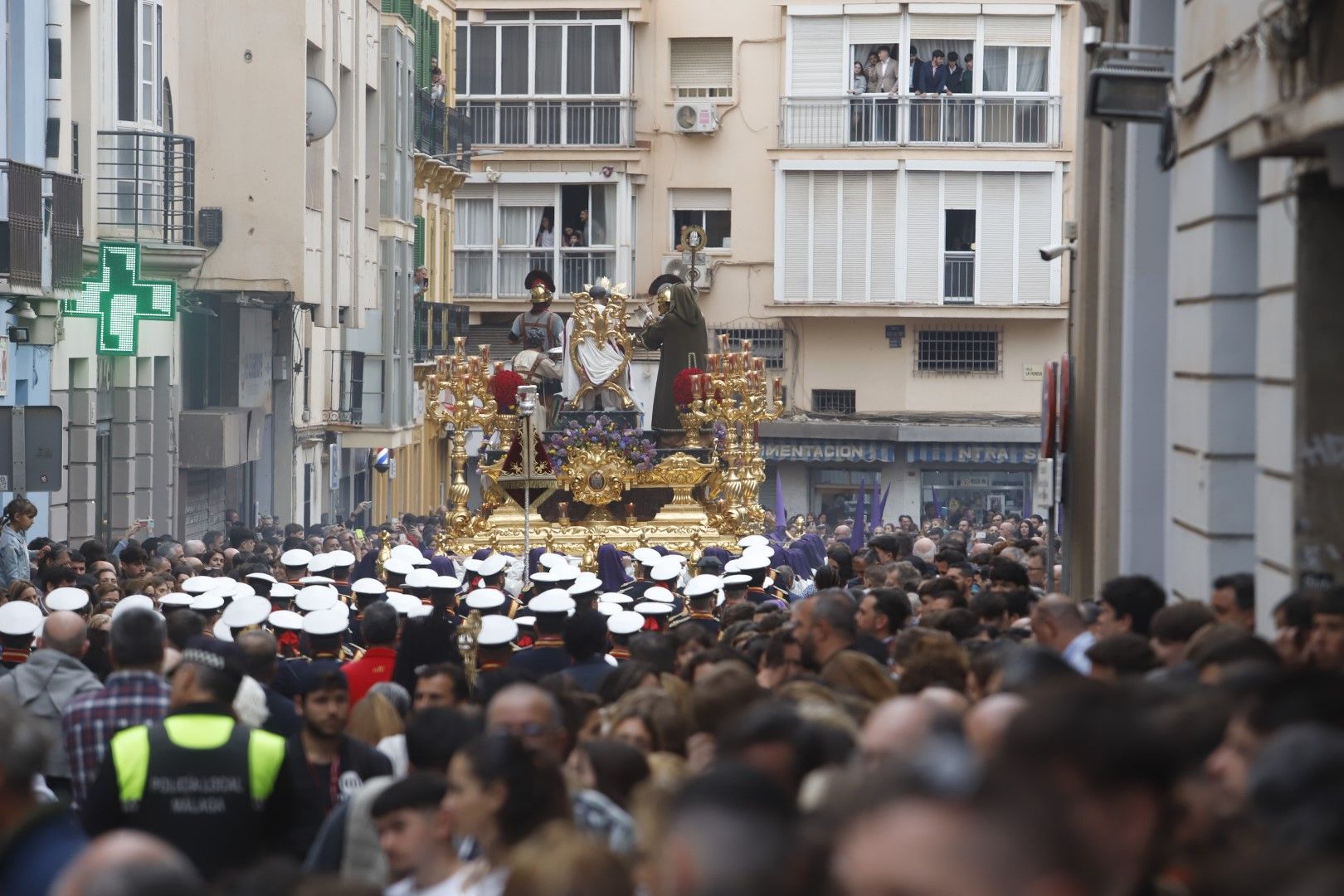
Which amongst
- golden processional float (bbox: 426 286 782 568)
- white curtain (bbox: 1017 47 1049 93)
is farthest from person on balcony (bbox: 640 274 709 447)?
white curtain (bbox: 1017 47 1049 93)

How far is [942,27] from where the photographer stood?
45.0m

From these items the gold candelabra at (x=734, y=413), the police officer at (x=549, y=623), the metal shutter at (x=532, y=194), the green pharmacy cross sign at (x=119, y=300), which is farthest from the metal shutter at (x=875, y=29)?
the police officer at (x=549, y=623)

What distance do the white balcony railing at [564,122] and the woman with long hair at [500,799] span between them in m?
40.9

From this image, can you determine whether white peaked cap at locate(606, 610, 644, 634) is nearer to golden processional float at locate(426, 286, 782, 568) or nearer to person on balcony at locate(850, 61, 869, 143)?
golden processional float at locate(426, 286, 782, 568)

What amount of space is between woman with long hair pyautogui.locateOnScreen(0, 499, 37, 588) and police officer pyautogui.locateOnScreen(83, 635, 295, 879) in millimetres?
10621

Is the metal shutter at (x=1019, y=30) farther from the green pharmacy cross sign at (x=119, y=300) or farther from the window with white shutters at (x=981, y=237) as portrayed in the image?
the green pharmacy cross sign at (x=119, y=300)

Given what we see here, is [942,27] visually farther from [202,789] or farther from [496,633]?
[202,789]

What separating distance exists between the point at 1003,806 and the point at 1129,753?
733mm

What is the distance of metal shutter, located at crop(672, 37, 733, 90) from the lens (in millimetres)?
46906

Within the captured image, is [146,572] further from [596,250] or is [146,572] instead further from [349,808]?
[596,250]

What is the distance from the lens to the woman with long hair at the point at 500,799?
5.86m

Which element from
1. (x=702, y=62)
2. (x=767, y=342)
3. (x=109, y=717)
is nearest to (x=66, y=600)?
(x=109, y=717)

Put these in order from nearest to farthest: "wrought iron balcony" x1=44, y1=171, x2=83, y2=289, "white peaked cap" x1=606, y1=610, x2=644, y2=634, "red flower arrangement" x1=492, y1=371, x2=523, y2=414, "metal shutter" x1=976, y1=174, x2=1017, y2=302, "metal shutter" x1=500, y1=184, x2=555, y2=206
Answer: "white peaked cap" x1=606, y1=610, x2=644, y2=634, "wrought iron balcony" x1=44, y1=171, x2=83, y2=289, "red flower arrangement" x1=492, y1=371, x2=523, y2=414, "metal shutter" x1=976, y1=174, x2=1017, y2=302, "metal shutter" x1=500, y1=184, x2=555, y2=206

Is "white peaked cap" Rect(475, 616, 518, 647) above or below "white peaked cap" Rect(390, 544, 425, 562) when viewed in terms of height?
above
